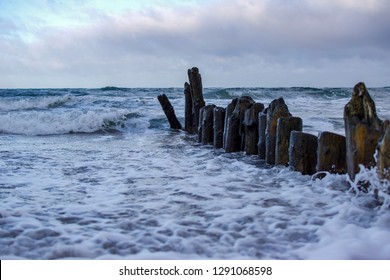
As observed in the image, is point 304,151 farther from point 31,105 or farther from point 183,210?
point 31,105

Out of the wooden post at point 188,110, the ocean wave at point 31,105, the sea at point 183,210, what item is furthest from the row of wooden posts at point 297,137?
the ocean wave at point 31,105

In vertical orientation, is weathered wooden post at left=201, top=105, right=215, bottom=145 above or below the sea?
above

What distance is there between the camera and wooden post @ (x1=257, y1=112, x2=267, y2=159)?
6512 mm

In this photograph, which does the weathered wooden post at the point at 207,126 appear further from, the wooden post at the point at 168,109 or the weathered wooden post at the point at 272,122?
the wooden post at the point at 168,109

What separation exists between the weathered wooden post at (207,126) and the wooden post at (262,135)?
7.35 feet

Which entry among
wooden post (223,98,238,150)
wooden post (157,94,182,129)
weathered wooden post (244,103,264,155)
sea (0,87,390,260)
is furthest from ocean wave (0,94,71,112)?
weathered wooden post (244,103,264,155)

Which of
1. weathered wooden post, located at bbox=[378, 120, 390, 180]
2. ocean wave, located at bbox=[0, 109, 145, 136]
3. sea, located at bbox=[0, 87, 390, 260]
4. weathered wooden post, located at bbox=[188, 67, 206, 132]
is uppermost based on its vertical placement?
weathered wooden post, located at bbox=[188, 67, 206, 132]

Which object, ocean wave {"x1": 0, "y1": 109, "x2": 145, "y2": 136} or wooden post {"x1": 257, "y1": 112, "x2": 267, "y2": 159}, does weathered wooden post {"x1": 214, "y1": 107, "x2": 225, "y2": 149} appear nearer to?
wooden post {"x1": 257, "y1": 112, "x2": 267, "y2": 159}

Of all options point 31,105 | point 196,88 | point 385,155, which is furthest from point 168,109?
point 31,105

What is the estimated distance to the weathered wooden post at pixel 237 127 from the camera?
7.43 meters
